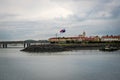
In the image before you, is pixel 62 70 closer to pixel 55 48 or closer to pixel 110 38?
pixel 55 48

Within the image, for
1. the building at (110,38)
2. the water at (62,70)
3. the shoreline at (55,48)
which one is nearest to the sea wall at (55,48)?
the shoreline at (55,48)

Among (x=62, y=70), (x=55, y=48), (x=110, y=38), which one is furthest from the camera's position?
(x=110, y=38)

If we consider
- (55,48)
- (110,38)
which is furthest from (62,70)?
(110,38)

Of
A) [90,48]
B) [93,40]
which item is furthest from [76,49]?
[93,40]

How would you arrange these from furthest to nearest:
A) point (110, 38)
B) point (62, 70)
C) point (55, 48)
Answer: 1. point (110, 38)
2. point (55, 48)
3. point (62, 70)

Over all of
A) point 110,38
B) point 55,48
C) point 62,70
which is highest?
point 110,38

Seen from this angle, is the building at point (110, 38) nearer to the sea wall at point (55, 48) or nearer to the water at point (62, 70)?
the sea wall at point (55, 48)

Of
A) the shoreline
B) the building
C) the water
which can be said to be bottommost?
the water

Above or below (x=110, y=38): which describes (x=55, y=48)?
below

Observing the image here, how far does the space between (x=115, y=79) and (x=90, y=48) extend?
334 ft

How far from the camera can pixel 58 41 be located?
182 metres

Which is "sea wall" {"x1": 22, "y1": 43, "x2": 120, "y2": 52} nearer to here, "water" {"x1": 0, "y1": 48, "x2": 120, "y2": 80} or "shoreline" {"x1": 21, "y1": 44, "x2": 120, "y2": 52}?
"shoreline" {"x1": 21, "y1": 44, "x2": 120, "y2": 52}

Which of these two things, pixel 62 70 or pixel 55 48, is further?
pixel 55 48

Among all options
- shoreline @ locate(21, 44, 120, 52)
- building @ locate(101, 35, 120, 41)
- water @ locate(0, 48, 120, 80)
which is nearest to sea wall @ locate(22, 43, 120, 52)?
shoreline @ locate(21, 44, 120, 52)
